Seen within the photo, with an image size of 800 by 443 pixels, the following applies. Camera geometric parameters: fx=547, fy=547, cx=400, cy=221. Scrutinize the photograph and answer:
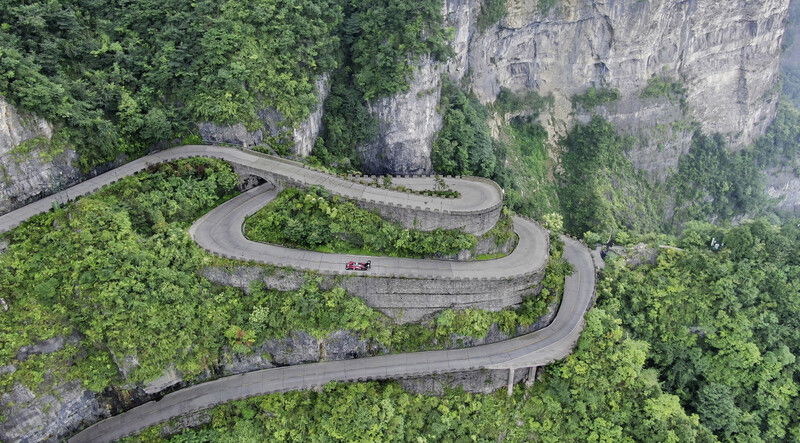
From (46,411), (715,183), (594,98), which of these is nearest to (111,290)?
(46,411)

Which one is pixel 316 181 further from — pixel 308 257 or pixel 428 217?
pixel 428 217

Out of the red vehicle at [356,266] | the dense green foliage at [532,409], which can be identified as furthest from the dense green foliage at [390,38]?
the dense green foliage at [532,409]

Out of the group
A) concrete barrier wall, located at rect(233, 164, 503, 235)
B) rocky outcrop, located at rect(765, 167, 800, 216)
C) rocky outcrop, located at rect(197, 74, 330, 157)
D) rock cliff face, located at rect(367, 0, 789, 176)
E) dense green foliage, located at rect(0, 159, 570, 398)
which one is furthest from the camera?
rocky outcrop, located at rect(765, 167, 800, 216)

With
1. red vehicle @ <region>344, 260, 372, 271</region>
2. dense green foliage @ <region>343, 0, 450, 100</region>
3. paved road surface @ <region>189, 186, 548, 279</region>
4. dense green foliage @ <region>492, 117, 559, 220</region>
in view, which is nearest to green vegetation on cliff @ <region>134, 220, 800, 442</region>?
paved road surface @ <region>189, 186, 548, 279</region>

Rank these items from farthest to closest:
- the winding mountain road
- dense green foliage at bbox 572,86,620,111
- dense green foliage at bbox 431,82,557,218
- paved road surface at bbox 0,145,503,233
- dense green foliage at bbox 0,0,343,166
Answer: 1. dense green foliage at bbox 572,86,620,111
2. dense green foliage at bbox 431,82,557,218
3. paved road surface at bbox 0,145,503,233
4. dense green foliage at bbox 0,0,343,166
5. the winding mountain road

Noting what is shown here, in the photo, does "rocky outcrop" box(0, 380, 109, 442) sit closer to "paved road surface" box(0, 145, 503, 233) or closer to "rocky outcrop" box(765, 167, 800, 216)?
"paved road surface" box(0, 145, 503, 233)

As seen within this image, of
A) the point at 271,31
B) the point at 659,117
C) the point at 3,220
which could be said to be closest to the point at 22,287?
the point at 3,220
